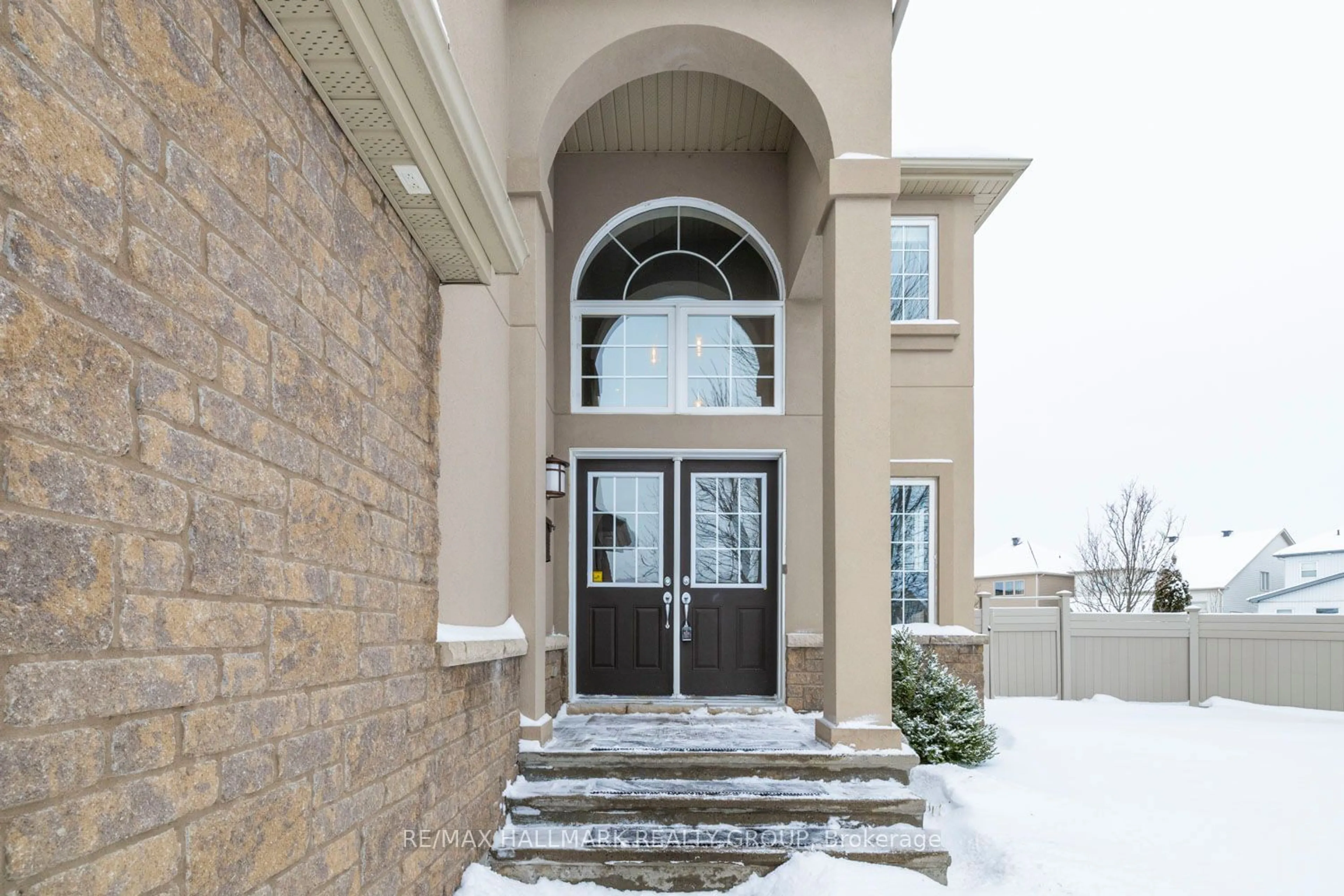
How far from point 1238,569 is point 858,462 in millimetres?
32962

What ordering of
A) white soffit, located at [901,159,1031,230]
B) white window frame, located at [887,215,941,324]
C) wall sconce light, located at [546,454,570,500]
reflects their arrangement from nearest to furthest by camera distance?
wall sconce light, located at [546,454,570,500] < white soffit, located at [901,159,1031,230] < white window frame, located at [887,215,941,324]

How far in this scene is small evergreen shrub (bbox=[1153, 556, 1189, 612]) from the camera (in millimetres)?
15641

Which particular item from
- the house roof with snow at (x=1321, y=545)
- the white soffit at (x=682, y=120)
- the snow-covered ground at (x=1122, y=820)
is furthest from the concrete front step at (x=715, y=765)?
the house roof with snow at (x=1321, y=545)

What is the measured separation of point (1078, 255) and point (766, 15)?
59116mm

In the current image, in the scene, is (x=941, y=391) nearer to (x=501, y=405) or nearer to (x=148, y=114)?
(x=501, y=405)

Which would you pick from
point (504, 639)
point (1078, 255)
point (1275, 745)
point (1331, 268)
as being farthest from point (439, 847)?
point (1078, 255)

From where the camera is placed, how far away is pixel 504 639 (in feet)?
16.3

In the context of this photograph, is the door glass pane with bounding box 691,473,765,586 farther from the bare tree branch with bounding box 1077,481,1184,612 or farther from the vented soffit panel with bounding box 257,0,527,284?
the bare tree branch with bounding box 1077,481,1184,612

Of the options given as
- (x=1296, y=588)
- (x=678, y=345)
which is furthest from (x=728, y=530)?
(x=1296, y=588)

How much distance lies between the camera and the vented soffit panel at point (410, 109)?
2.37m

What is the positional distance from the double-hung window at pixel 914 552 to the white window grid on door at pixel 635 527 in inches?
105

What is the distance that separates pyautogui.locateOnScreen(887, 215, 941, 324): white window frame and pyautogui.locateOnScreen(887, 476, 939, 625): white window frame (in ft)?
5.45

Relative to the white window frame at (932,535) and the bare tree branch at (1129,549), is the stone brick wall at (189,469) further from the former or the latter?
the bare tree branch at (1129,549)

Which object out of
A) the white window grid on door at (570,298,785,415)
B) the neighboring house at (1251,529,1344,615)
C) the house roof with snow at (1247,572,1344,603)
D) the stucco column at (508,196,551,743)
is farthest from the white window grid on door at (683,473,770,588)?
the house roof with snow at (1247,572,1344,603)
